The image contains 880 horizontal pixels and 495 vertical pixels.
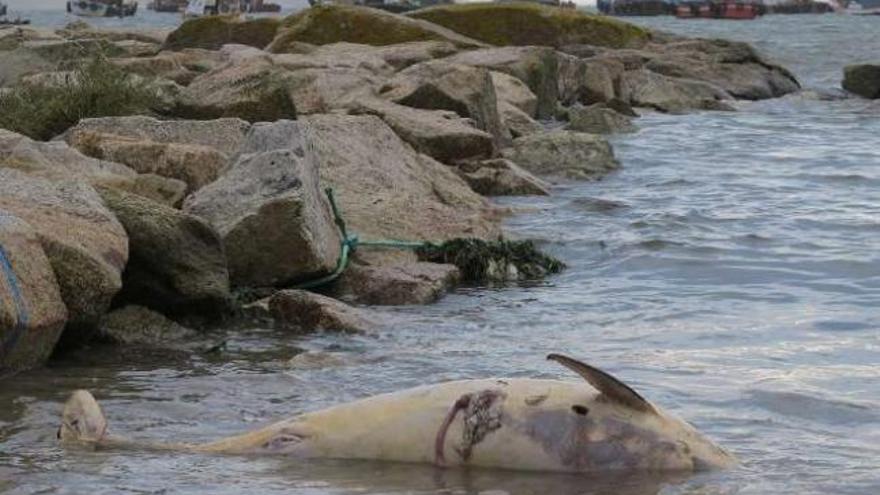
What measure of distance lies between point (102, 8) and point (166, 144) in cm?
10699

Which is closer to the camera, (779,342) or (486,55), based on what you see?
(779,342)

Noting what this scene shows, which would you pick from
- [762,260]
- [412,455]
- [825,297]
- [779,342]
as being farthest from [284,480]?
[762,260]

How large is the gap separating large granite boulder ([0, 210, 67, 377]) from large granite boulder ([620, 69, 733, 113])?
1970 centimetres

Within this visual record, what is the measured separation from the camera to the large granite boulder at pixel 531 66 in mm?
22312

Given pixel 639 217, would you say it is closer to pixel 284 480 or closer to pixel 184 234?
pixel 184 234

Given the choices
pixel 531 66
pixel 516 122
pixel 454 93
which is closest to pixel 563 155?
pixel 454 93

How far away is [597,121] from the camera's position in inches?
835

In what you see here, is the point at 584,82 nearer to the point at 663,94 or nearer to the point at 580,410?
the point at 663,94

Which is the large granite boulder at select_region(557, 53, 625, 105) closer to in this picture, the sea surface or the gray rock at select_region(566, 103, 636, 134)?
the gray rock at select_region(566, 103, 636, 134)

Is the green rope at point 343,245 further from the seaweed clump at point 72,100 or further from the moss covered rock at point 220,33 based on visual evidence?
the moss covered rock at point 220,33

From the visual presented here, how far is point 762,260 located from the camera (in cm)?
1129

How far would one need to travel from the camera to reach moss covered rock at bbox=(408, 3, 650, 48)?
99.2ft

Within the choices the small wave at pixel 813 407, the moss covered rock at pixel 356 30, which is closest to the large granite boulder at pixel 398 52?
the moss covered rock at pixel 356 30

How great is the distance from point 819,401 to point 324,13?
20.6 m
